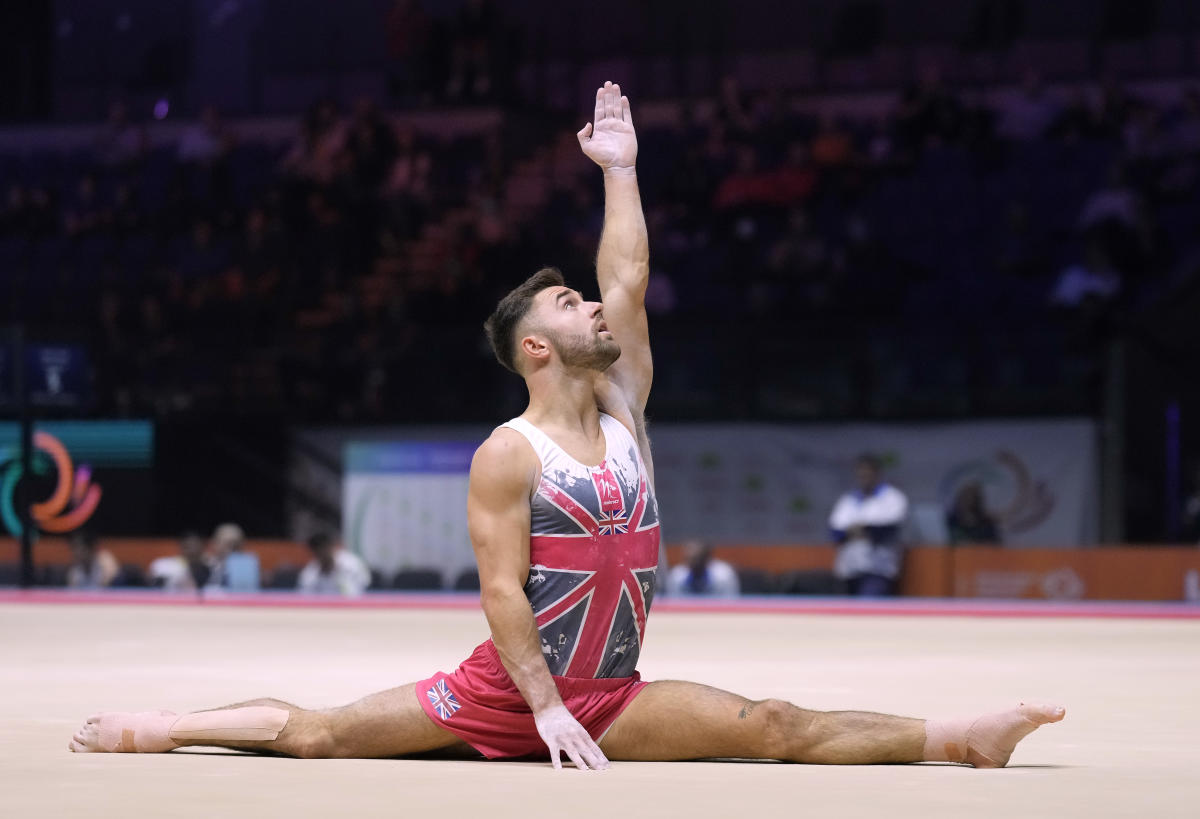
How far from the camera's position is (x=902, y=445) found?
2114 cm

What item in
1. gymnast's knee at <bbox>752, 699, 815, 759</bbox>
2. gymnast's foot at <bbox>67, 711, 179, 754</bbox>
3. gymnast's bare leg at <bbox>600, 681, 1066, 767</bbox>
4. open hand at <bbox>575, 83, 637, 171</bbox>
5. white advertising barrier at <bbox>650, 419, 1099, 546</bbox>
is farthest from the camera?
white advertising barrier at <bbox>650, 419, 1099, 546</bbox>

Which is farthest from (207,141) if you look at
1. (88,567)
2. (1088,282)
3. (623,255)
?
(623,255)

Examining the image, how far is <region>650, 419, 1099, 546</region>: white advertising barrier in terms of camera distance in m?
20.6

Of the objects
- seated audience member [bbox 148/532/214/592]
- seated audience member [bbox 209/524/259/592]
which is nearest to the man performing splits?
seated audience member [bbox 148/532/214/592]

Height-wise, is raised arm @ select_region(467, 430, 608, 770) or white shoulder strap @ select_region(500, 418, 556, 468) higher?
white shoulder strap @ select_region(500, 418, 556, 468)

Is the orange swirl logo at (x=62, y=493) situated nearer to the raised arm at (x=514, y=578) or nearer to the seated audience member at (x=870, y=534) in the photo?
the seated audience member at (x=870, y=534)

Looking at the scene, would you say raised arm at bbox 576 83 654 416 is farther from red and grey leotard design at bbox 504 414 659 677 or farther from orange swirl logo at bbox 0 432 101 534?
orange swirl logo at bbox 0 432 101 534

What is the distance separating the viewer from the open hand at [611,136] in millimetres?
6887

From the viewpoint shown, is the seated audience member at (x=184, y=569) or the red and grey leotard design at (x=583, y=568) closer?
the red and grey leotard design at (x=583, y=568)

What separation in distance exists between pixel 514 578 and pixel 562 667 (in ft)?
1.14

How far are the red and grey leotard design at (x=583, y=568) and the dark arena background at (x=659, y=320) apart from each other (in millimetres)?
4521

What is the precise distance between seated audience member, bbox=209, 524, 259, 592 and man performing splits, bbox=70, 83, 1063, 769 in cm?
1447

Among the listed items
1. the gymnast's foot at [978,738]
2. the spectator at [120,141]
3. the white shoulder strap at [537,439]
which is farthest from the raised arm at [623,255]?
the spectator at [120,141]

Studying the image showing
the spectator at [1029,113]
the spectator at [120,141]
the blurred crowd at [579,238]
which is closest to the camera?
the blurred crowd at [579,238]
